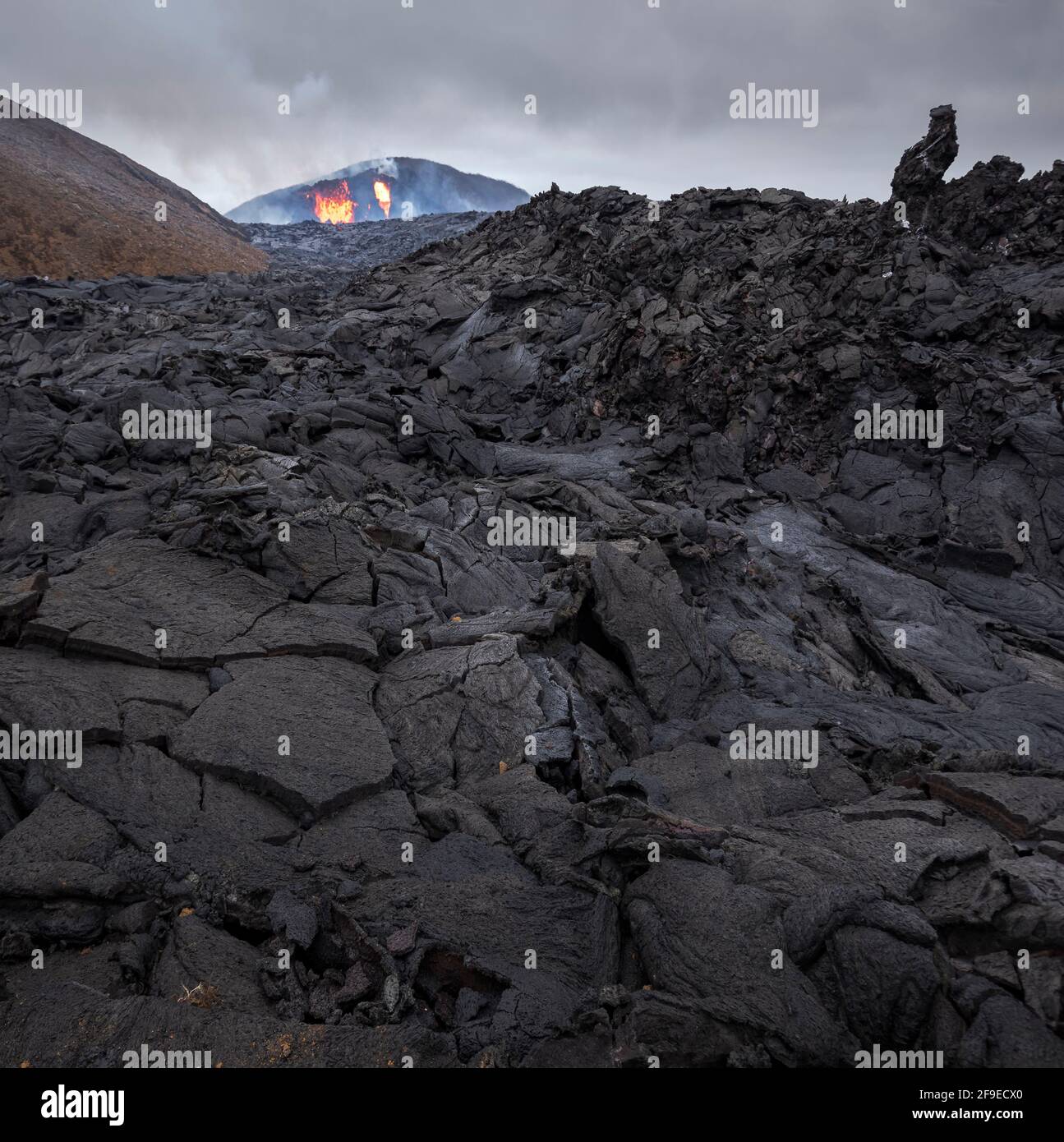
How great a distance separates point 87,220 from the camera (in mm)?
68312

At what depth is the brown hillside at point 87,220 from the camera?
61.9 meters

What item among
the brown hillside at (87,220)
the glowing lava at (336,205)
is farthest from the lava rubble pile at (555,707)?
the glowing lava at (336,205)

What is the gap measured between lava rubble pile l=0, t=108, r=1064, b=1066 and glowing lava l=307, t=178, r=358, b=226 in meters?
183

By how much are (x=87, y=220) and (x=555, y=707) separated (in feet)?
275

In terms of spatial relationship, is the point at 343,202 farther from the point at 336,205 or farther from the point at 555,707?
the point at 555,707

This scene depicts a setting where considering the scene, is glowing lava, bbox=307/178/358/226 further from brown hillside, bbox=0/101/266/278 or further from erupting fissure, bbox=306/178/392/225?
brown hillside, bbox=0/101/266/278

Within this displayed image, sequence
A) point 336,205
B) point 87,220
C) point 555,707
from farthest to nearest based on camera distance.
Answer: point 336,205 < point 87,220 < point 555,707

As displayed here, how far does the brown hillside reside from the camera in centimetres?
6188

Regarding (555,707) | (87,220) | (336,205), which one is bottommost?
(555,707)

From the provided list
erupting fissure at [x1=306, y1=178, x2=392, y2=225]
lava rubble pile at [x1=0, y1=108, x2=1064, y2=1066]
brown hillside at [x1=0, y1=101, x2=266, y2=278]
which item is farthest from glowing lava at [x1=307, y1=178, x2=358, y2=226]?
lava rubble pile at [x1=0, y1=108, x2=1064, y2=1066]

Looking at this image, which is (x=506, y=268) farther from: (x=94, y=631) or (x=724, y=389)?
(x=94, y=631)

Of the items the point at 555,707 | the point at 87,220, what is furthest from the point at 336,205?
the point at 555,707

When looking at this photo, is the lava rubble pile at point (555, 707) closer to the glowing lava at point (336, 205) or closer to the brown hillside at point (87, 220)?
the brown hillside at point (87, 220)

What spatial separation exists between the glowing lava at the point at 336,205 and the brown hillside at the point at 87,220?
89.6 metres
